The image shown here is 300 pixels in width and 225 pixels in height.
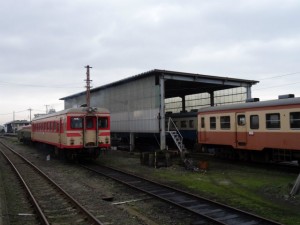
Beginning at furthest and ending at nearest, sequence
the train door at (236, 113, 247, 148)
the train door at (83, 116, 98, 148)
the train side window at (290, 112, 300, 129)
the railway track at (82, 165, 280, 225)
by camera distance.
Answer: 1. the train door at (83, 116, 98, 148)
2. the train door at (236, 113, 247, 148)
3. the train side window at (290, 112, 300, 129)
4. the railway track at (82, 165, 280, 225)

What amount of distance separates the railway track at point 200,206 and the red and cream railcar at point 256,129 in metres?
6.34

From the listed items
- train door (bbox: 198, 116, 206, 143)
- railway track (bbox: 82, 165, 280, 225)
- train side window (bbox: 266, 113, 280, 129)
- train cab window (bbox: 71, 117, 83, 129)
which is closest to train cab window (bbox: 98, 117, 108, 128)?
train cab window (bbox: 71, 117, 83, 129)

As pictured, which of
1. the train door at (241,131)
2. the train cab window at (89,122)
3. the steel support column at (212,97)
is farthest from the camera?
the steel support column at (212,97)

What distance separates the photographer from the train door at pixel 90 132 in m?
19.9

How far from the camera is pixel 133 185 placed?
43.3 feet

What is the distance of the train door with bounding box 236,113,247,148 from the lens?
18.1m

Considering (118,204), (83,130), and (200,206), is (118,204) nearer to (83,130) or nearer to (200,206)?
(200,206)

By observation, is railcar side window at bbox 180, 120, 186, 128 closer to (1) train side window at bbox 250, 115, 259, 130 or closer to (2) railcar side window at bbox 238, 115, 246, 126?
(2) railcar side window at bbox 238, 115, 246, 126

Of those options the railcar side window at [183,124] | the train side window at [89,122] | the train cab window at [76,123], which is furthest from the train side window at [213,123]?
the railcar side window at [183,124]

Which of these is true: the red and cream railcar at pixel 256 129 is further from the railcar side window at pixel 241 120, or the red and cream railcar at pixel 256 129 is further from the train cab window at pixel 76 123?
the train cab window at pixel 76 123

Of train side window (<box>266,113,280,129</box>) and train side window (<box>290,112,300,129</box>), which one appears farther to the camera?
train side window (<box>266,113,280,129</box>)

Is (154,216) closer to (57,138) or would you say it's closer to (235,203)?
(235,203)

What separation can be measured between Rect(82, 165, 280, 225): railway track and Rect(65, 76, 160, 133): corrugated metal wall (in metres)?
12.6

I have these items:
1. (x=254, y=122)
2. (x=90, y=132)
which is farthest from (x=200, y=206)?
(x=90, y=132)
